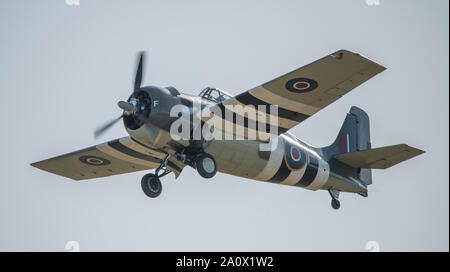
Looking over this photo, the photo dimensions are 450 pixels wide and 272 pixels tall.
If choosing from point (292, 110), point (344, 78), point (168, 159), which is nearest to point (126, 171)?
point (168, 159)

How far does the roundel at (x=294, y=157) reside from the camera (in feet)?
48.7

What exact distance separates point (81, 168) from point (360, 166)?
7606 mm

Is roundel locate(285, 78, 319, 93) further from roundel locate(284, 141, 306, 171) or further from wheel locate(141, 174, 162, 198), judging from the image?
wheel locate(141, 174, 162, 198)

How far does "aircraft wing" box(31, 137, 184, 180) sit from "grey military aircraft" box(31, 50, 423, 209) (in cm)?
3

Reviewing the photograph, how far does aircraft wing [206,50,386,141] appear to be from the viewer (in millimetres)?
11516

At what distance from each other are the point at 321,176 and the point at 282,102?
3.70 metres

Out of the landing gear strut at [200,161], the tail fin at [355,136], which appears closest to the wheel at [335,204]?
the tail fin at [355,136]

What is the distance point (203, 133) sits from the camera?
1309 centimetres

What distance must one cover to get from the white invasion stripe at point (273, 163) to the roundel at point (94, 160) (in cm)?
428

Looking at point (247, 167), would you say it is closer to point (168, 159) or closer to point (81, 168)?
point (168, 159)

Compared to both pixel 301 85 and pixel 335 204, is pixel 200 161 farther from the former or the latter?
pixel 335 204

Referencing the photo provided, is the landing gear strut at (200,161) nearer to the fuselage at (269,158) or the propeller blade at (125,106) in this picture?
the fuselage at (269,158)

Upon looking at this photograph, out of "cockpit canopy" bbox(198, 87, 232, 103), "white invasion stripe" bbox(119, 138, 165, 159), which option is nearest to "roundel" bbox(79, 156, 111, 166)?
"white invasion stripe" bbox(119, 138, 165, 159)

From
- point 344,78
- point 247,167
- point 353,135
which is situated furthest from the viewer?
point 353,135
